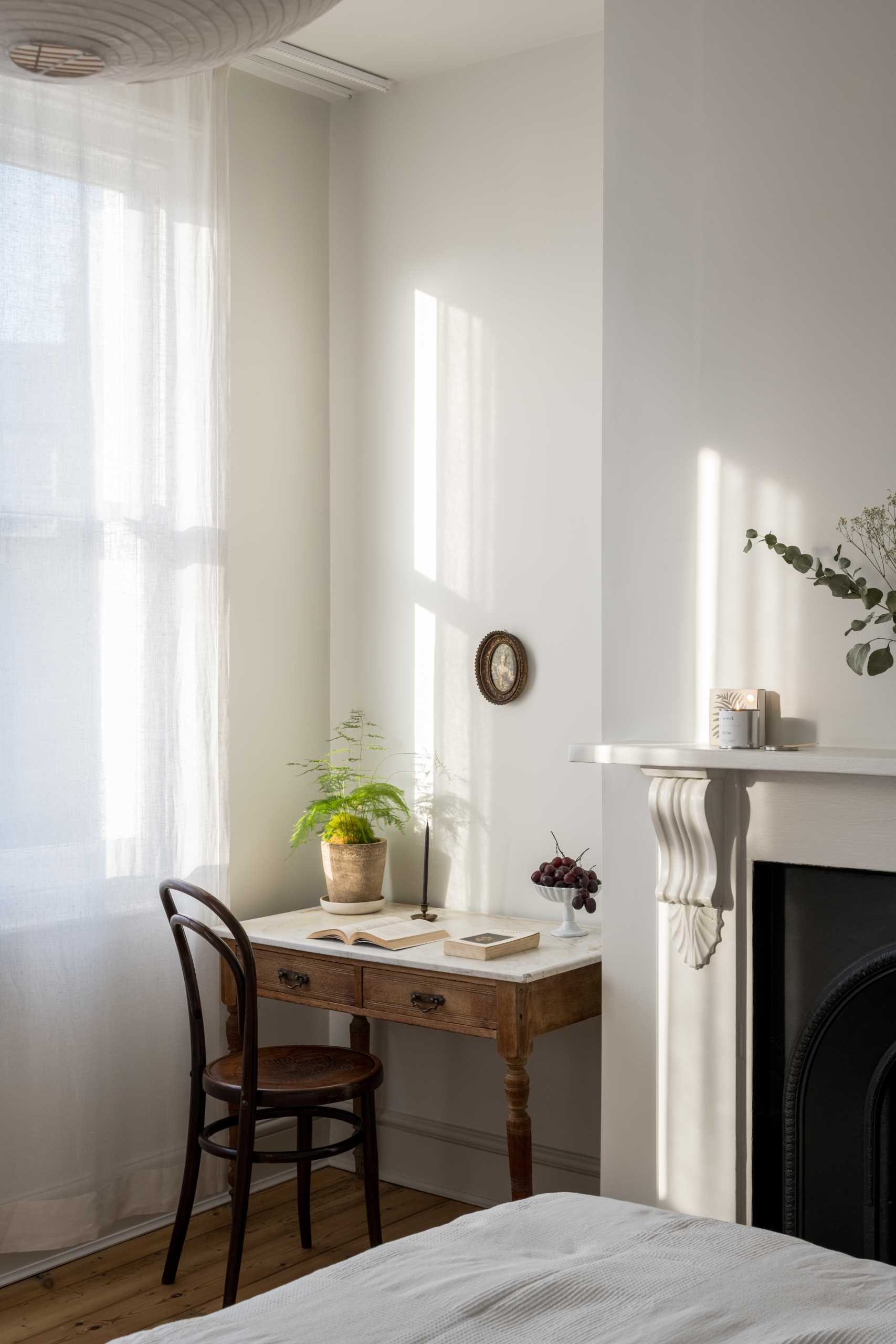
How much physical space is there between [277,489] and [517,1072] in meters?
1.78

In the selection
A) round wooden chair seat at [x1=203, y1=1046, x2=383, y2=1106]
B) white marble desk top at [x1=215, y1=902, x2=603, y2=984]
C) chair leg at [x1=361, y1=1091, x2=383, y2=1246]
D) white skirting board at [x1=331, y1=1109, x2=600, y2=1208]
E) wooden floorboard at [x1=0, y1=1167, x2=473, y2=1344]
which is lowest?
wooden floorboard at [x1=0, y1=1167, x2=473, y2=1344]

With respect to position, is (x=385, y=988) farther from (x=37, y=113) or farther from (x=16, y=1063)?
(x=37, y=113)

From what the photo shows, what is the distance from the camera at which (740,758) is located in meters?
2.55

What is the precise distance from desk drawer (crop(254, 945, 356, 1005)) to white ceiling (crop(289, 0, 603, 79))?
2.30m

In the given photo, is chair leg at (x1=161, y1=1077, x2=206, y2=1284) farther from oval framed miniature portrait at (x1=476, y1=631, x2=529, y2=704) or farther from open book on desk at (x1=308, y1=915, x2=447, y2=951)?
oval framed miniature portrait at (x1=476, y1=631, x2=529, y2=704)

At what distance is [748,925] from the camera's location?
268 cm

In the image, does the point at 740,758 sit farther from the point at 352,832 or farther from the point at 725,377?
the point at 352,832

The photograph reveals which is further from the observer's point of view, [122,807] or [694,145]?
[122,807]

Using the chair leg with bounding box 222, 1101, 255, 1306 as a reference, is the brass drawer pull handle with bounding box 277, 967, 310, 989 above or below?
above

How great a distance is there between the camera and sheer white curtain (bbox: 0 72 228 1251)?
304 centimetres

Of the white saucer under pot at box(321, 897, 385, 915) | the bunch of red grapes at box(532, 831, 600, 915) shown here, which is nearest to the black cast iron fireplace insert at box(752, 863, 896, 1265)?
the bunch of red grapes at box(532, 831, 600, 915)

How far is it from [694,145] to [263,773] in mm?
1991

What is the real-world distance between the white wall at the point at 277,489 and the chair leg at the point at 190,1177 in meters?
0.67

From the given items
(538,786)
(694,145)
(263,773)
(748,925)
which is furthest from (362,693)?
(694,145)
